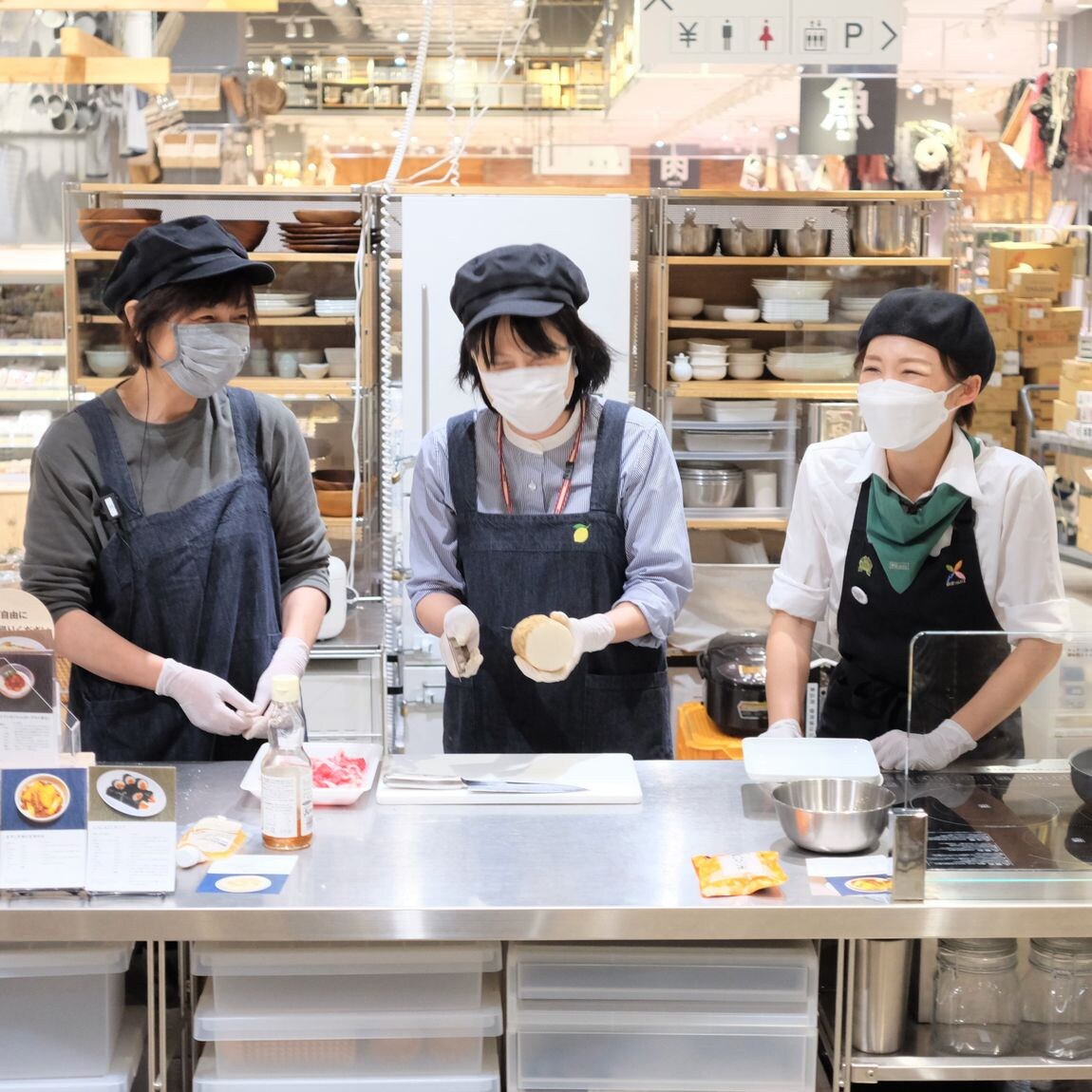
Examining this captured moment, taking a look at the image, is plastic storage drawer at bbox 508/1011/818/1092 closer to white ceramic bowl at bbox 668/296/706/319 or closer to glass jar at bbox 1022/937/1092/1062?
glass jar at bbox 1022/937/1092/1062

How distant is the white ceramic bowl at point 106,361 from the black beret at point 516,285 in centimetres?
307

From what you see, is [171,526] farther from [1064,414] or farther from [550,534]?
[1064,414]

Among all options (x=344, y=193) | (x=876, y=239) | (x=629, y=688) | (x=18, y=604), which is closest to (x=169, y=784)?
(x=18, y=604)

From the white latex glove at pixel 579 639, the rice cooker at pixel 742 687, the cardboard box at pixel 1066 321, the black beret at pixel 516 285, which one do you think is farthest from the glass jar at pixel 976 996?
the cardboard box at pixel 1066 321

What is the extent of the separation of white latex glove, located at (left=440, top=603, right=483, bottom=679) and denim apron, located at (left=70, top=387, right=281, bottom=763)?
1.31 feet

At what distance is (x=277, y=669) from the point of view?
2.56 metres

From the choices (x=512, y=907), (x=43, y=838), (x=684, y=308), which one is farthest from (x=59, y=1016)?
(x=684, y=308)

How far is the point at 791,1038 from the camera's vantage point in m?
1.97

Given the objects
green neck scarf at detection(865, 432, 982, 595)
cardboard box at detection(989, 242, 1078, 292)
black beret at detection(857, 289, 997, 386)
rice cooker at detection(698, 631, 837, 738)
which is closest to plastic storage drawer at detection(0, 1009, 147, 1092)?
green neck scarf at detection(865, 432, 982, 595)

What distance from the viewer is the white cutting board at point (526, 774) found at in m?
2.33

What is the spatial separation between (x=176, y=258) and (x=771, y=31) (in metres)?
3.33

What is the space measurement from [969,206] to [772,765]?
34.0ft

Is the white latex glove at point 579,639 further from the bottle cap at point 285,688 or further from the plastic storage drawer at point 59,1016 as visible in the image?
the plastic storage drawer at point 59,1016

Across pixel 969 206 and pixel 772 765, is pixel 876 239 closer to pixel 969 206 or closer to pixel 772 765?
pixel 772 765
